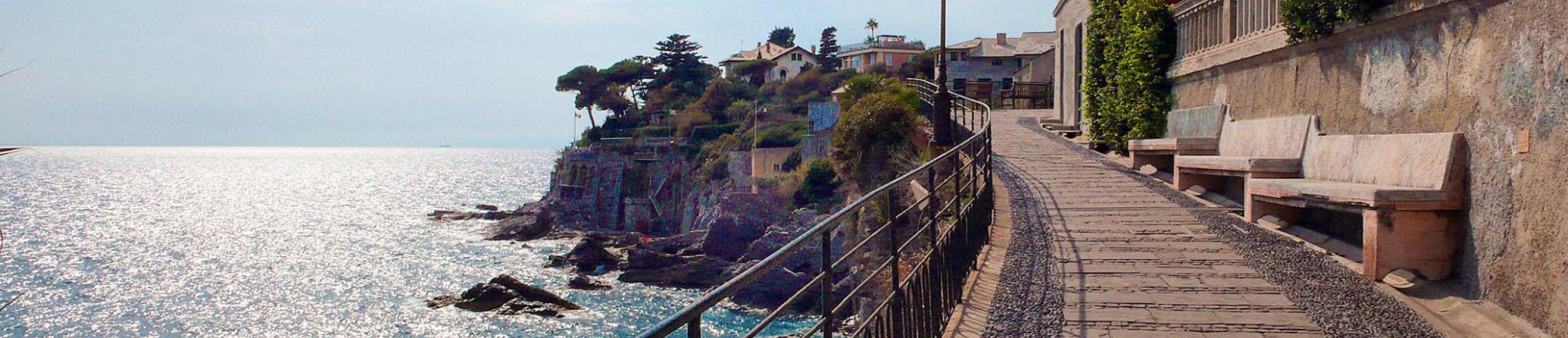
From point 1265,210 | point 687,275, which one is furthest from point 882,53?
point 1265,210

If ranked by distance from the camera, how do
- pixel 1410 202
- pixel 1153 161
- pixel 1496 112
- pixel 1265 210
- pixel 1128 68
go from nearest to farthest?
pixel 1496 112
pixel 1410 202
pixel 1265 210
pixel 1153 161
pixel 1128 68

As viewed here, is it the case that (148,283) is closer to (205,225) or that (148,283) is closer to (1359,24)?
(205,225)

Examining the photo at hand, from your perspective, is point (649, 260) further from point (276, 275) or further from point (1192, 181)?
point (1192, 181)

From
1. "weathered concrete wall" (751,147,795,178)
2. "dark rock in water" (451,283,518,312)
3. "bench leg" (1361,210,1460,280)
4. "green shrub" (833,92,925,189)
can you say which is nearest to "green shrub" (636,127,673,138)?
"weathered concrete wall" (751,147,795,178)

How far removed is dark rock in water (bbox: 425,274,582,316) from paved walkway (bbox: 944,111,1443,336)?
80.4 ft

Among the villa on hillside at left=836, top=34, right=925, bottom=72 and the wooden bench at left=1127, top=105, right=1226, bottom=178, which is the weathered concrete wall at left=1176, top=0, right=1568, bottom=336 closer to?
the wooden bench at left=1127, top=105, right=1226, bottom=178

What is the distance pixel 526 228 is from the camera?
199 ft

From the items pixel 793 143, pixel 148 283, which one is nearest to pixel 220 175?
pixel 148 283

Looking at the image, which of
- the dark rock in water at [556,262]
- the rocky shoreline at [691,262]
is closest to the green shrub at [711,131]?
the rocky shoreline at [691,262]

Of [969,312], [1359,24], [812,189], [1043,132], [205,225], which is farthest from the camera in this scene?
[205,225]

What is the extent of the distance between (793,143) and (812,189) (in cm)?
1185

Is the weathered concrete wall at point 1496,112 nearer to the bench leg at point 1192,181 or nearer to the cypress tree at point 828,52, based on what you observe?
the bench leg at point 1192,181

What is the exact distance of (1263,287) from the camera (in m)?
6.65

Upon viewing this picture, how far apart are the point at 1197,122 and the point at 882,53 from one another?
6718cm
